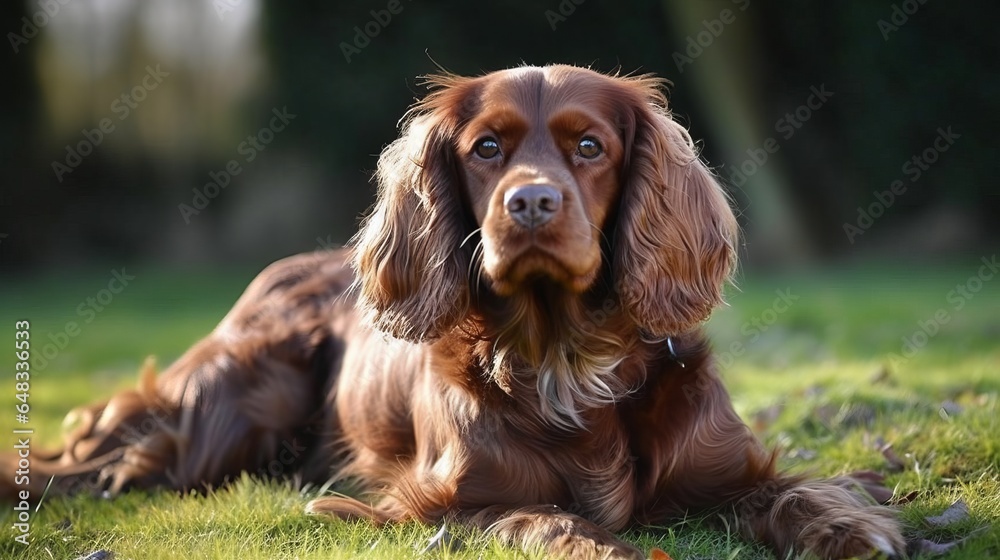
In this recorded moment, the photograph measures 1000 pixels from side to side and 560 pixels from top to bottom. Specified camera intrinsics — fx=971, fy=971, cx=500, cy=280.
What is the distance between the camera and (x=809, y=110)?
31.7 ft

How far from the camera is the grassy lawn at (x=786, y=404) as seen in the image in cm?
272

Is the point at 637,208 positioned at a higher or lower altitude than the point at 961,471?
higher

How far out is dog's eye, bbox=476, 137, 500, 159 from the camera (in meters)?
2.79

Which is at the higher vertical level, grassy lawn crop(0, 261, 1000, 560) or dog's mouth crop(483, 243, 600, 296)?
dog's mouth crop(483, 243, 600, 296)

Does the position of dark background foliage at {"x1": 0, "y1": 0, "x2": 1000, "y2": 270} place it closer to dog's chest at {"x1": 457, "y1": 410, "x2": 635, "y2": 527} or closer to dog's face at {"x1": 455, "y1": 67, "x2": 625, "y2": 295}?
dog's face at {"x1": 455, "y1": 67, "x2": 625, "y2": 295}

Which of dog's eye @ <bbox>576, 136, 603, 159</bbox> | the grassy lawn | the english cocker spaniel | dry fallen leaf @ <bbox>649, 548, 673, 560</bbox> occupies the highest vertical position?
dog's eye @ <bbox>576, 136, 603, 159</bbox>

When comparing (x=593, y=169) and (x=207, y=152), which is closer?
(x=593, y=169)

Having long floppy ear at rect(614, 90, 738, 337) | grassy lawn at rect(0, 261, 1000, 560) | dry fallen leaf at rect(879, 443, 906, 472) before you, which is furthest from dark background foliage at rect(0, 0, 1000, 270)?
long floppy ear at rect(614, 90, 738, 337)

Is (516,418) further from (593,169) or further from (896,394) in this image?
(896,394)

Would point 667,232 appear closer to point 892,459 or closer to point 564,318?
point 564,318

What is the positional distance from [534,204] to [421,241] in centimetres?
59

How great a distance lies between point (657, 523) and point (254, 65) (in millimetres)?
9227

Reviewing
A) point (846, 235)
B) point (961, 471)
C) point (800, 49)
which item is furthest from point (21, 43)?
point (961, 471)

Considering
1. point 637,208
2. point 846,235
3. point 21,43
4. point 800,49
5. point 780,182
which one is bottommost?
point 846,235
